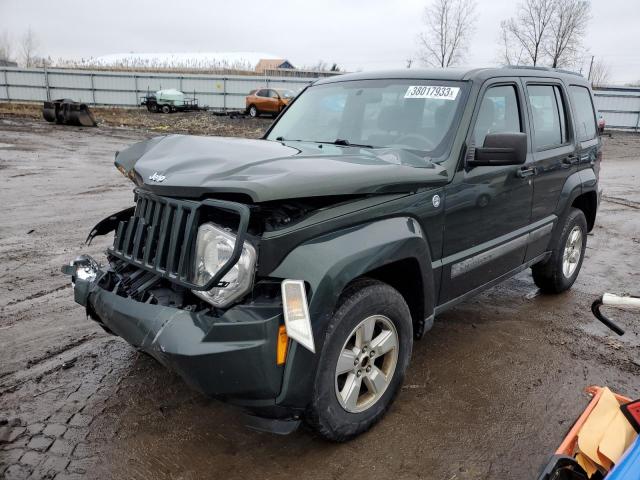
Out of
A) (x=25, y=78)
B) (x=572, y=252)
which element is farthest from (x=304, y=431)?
(x=25, y=78)

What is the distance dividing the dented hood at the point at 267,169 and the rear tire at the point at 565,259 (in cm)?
227

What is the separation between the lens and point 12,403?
2988mm

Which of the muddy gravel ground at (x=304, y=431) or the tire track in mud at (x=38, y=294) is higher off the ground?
the tire track in mud at (x=38, y=294)

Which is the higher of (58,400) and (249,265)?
(249,265)

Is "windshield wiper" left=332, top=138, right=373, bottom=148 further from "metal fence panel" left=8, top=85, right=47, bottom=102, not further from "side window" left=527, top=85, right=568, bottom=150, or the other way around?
"metal fence panel" left=8, top=85, right=47, bottom=102

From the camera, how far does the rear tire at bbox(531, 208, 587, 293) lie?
4.75m

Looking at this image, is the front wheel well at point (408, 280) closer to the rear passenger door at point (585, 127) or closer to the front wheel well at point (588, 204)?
the rear passenger door at point (585, 127)

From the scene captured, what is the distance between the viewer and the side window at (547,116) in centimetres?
415

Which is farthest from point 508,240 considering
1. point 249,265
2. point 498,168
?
point 249,265

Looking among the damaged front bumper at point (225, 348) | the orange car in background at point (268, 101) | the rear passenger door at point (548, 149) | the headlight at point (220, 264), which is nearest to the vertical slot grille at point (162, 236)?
the headlight at point (220, 264)

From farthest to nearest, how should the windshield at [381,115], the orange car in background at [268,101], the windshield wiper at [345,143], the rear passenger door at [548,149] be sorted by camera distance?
the orange car in background at [268,101] → the rear passenger door at [548,149] → the windshield wiper at [345,143] → the windshield at [381,115]

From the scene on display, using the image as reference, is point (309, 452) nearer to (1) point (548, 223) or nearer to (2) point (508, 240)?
(2) point (508, 240)

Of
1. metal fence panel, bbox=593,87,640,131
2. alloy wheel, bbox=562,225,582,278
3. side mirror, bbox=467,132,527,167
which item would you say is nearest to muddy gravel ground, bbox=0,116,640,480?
alloy wheel, bbox=562,225,582,278

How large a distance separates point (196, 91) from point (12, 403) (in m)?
32.2
